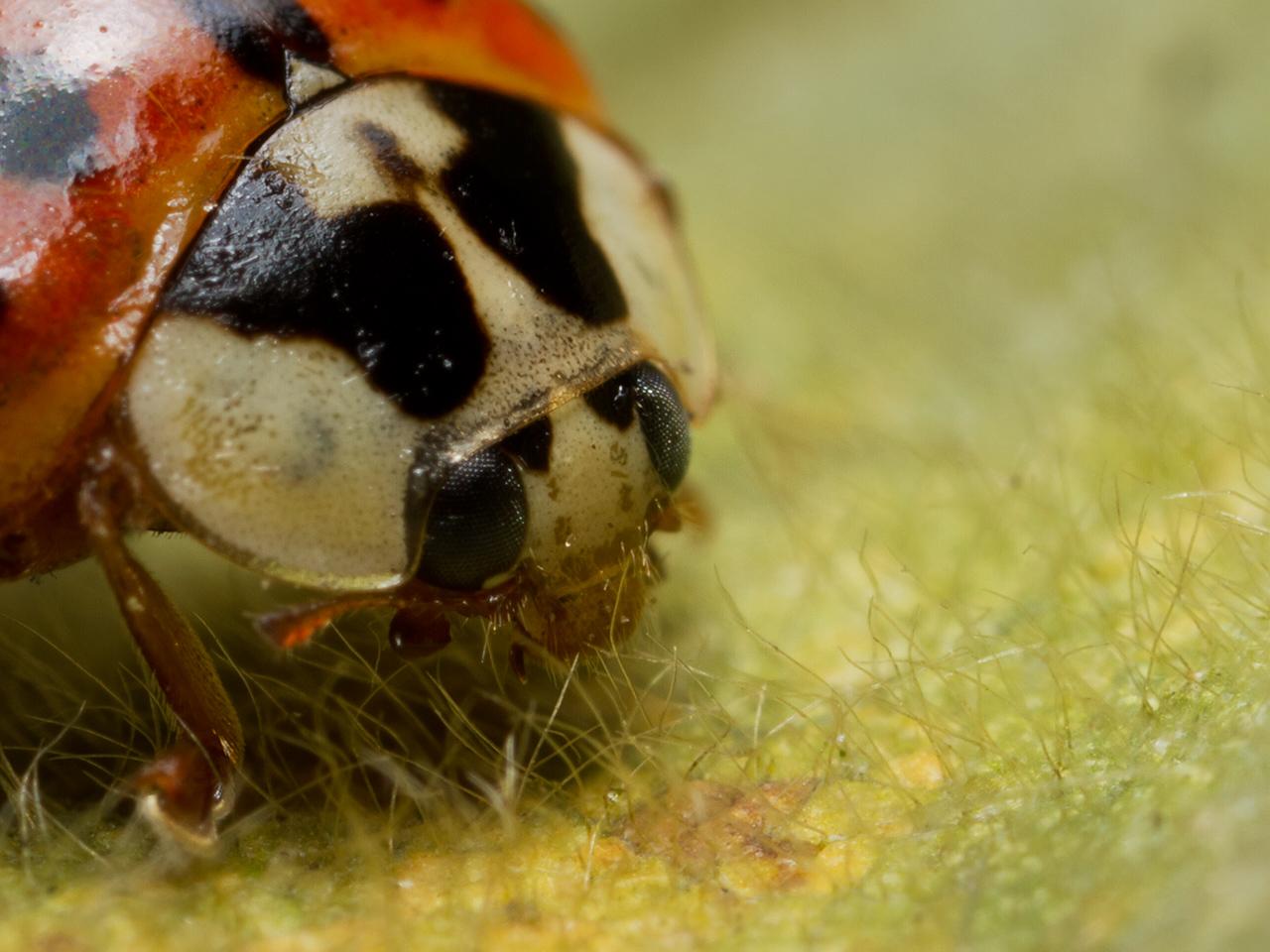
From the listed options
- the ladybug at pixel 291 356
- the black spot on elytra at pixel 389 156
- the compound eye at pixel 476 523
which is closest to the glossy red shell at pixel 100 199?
the ladybug at pixel 291 356

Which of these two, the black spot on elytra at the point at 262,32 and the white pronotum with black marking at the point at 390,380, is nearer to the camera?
the white pronotum with black marking at the point at 390,380

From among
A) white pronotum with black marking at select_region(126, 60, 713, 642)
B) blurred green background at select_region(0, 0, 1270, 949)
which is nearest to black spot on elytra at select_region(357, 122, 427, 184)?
white pronotum with black marking at select_region(126, 60, 713, 642)

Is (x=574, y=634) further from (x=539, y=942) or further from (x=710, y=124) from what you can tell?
(x=710, y=124)

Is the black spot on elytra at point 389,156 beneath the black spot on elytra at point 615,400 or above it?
above

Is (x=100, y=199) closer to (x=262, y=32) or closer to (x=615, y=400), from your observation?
(x=262, y=32)

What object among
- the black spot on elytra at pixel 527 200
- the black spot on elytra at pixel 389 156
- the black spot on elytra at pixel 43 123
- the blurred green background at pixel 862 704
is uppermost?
the black spot on elytra at pixel 43 123

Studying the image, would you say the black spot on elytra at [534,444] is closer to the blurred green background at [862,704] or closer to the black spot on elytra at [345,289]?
the black spot on elytra at [345,289]

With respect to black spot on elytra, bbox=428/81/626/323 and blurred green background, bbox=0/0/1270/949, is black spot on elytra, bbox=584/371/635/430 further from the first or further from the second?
blurred green background, bbox=0/0/1270/949

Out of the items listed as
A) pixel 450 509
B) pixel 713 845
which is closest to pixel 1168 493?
pixel 713 845

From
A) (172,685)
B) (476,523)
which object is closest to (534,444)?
(476,523)
